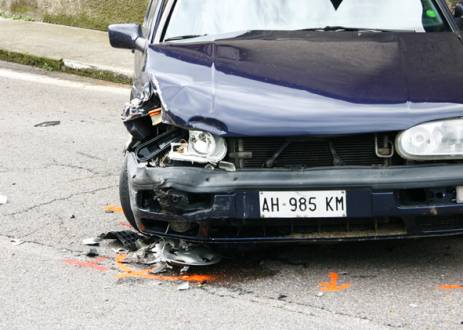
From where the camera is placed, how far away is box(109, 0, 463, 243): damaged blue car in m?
4.65

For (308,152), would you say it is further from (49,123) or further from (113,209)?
(49,123)

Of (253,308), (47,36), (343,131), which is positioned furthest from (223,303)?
(47,36)

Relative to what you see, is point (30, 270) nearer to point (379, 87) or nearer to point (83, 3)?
point (379, 87)

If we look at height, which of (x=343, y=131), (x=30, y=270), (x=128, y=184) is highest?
(x=343, y=131)

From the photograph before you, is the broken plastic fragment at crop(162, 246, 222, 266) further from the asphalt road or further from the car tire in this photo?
Result: the car tire

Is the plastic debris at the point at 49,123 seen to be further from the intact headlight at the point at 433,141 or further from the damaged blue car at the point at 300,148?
the intact headlight at the point at 433,141

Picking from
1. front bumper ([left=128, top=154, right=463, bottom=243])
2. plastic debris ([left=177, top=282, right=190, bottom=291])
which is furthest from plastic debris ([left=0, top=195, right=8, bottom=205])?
plastic debris ([left=177, top=282, right=190, bottom=291])

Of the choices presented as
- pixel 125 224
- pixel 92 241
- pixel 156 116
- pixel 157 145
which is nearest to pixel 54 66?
pixel 125 224

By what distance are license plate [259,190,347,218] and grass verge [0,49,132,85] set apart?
6388 millimetres

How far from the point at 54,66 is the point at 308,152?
286 inches

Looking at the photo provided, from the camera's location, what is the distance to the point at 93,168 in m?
7.39

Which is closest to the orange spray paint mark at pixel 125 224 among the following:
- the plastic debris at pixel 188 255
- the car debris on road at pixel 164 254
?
the car debris on road at pixel 164 254

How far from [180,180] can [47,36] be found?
8.57 meters

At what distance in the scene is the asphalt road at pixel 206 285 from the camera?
14.6ft
